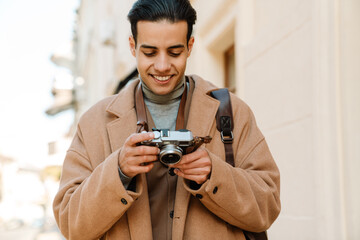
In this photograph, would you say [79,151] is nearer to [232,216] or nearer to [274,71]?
[232,216]

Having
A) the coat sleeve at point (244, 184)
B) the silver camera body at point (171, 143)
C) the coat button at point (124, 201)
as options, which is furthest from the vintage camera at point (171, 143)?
the coat button at point (124, 201)

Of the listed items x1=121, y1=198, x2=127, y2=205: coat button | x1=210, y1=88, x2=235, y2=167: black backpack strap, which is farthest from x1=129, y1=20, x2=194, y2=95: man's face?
x1=121, y1=198, x2=127, y2=205: coat button

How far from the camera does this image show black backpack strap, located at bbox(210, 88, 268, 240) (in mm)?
1904

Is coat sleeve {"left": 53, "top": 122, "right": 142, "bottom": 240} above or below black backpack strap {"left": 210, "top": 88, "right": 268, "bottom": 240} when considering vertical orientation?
below

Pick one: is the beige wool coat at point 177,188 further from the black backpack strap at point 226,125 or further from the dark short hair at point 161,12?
the dark short hair at point 161,12

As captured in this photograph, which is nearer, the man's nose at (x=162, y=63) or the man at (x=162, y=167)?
the man at (x=162, y=167)

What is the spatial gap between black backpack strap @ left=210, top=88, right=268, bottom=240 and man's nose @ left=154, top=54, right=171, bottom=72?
1.15 ft

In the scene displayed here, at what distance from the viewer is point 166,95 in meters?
2.03

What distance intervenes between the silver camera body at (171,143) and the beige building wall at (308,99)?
4.12 feet

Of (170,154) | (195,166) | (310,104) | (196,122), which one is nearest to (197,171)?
(195,166)

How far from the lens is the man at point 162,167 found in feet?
5.48

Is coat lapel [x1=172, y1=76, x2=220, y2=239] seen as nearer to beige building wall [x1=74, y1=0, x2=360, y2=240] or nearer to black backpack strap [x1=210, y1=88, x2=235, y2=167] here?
black backpack strap [x1=210, y1=88, x2=235, y2=167]

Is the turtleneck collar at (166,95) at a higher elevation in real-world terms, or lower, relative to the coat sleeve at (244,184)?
higher

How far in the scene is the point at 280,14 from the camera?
3375 millimetres
